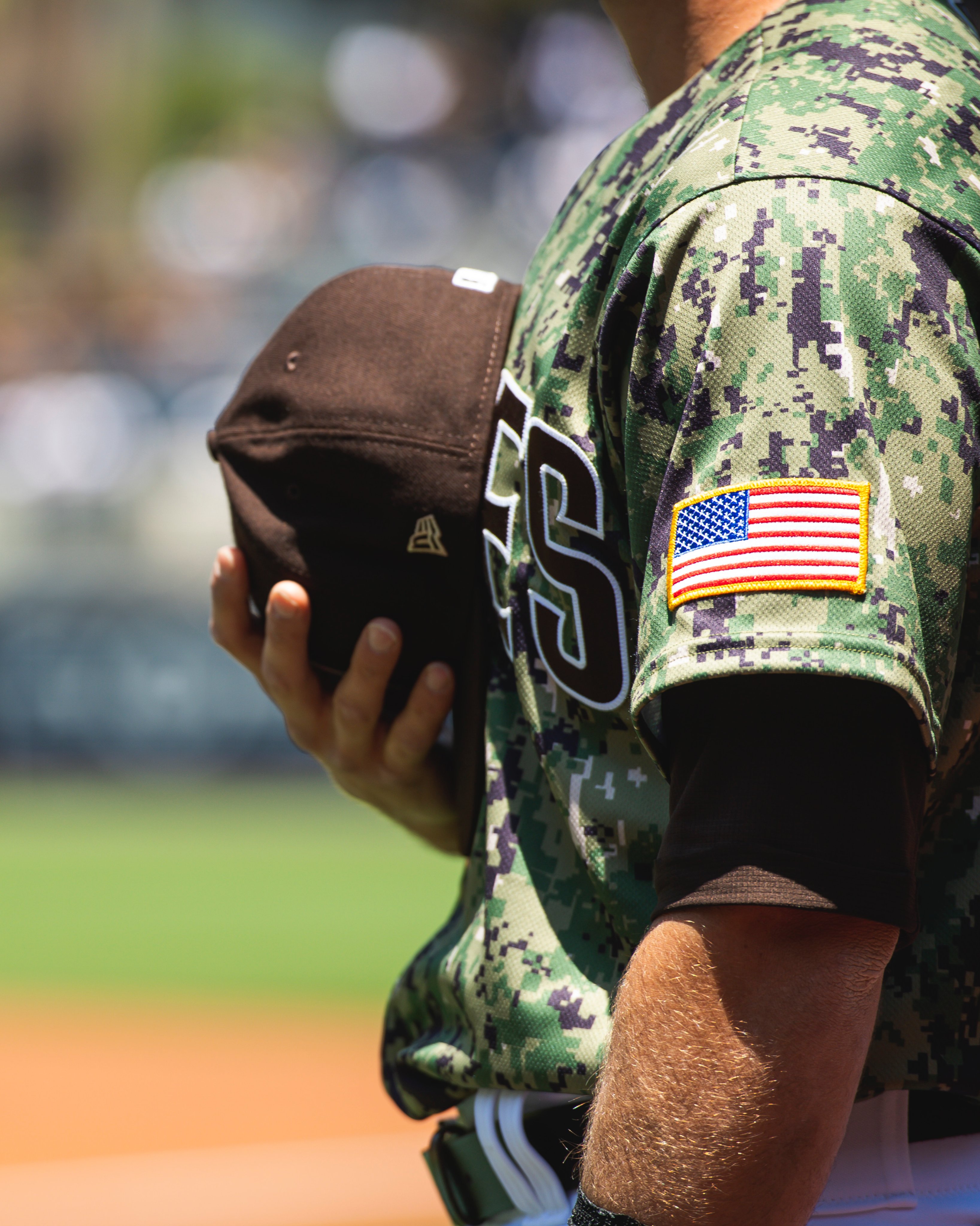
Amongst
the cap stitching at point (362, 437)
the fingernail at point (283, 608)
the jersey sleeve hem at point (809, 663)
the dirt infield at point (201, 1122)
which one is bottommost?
the dirt infield at point (201, 1122)

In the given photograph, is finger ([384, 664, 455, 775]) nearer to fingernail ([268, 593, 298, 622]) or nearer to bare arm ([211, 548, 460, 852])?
bare arm ([211, 548, 460, 852])

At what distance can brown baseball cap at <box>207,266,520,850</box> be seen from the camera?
129cm

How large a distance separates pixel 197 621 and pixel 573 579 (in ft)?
37.0

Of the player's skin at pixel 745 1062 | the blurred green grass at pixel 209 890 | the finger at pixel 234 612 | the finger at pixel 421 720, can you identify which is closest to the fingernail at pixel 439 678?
the finger at pixel 421 720

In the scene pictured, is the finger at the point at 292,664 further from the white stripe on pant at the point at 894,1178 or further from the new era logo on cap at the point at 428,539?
the white stripe on pant at the point at 894,1178

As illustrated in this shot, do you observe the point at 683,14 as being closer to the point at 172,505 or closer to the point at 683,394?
the point at 683,394

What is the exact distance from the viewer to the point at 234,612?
1564 mm

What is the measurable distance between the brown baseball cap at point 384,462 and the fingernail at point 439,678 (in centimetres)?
1

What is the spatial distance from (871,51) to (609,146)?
12.6 inches

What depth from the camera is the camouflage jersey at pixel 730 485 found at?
91cm

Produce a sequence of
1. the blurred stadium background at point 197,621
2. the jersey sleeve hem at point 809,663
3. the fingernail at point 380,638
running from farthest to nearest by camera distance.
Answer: the blurred stadium background at point 197,621
the fingernail at point 380,638
the jersey sleeve hem at point 809,663

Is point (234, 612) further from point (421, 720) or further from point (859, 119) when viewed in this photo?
point (859, 119)

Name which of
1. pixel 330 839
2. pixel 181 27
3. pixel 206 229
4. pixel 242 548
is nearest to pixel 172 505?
pixel 330 839

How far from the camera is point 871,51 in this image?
1061mm
